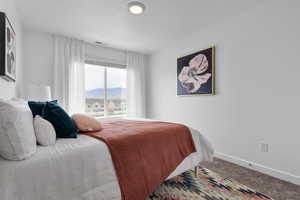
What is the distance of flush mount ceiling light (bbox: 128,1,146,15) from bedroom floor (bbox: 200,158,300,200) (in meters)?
2.70

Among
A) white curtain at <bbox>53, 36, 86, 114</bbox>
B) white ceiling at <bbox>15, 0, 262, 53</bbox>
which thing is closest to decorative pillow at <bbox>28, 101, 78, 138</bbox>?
white ceiling at <bbox>15, 0, 262, 53</bbox>

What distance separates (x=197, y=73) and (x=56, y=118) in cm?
269

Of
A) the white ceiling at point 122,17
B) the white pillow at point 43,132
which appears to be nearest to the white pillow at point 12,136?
the white pillow at point 43,132

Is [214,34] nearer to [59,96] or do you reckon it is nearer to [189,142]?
[189,142]

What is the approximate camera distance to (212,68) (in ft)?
9.30

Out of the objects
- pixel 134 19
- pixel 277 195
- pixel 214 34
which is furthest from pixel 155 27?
pixel 277 195

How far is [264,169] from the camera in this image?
85.6 inches

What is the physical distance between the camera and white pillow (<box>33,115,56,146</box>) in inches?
46.0

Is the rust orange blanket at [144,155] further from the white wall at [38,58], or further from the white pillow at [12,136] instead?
the white wall at [38,58]

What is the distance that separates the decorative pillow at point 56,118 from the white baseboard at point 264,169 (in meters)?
2.56

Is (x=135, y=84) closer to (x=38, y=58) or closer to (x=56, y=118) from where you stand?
(x=38, y=58)

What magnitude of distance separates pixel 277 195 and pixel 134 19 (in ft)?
10.5

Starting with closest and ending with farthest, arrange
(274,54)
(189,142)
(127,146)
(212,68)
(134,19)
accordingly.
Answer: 1. (127,146)
2. (189,142)
3. (274,54)
4. (134,19)
5. (212,68)

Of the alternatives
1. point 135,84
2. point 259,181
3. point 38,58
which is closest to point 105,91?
point 135,84
